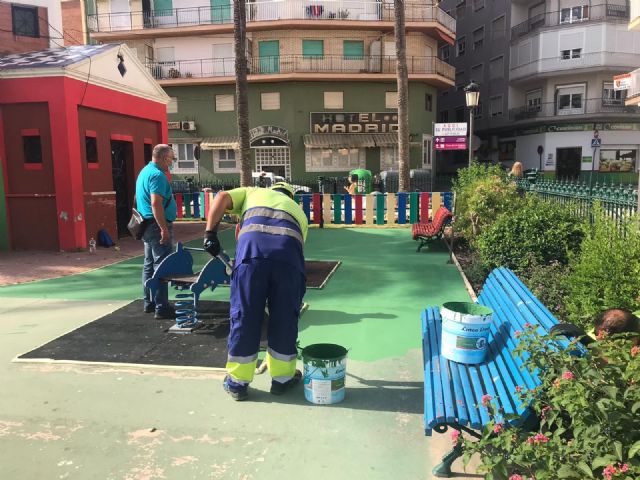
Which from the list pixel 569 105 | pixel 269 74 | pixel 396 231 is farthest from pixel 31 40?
pixel 569 105

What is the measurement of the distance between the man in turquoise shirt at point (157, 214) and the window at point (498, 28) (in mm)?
35883

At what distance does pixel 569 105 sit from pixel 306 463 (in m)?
35.8

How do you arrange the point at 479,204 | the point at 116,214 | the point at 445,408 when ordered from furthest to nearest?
the point at 116,214, the point at 479,204, the point at 445,408

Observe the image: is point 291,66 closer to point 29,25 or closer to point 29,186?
point 29,25

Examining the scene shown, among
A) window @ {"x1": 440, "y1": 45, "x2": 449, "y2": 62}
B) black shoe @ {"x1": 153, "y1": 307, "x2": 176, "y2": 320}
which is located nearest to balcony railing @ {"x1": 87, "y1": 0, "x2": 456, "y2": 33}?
window @ {"x1": 440, "y1": 45, "x2": 449, "y2": 62}

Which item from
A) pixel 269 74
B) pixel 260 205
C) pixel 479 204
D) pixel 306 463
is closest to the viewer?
pixel 306 463

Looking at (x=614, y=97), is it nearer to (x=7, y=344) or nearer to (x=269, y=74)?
(x=269, y=74)

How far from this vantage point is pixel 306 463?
10.5 ft

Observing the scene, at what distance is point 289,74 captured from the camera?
29266 mm

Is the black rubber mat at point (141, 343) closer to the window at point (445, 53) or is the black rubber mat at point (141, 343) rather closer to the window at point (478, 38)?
the window at point (478, 38)

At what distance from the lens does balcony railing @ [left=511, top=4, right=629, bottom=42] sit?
3161 cm

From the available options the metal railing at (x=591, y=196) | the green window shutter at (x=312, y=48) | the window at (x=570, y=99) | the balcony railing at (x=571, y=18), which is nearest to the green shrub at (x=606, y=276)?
the metal railing at (x=591, y=196)

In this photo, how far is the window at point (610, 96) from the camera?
3253 cm

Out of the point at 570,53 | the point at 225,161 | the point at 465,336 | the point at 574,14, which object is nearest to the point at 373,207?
the point at 465,336
